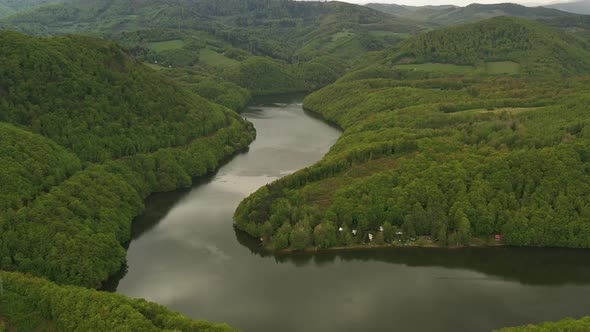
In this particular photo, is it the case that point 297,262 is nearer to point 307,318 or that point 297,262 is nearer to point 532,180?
point 307,318

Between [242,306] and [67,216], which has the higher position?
[67,216]

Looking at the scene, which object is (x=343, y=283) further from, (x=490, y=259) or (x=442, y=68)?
(x=442, y=68)

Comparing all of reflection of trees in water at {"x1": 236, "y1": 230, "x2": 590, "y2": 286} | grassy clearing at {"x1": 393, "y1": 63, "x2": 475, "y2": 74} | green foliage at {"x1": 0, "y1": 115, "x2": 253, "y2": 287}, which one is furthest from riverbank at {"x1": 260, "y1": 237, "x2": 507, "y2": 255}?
grassy clearing at {"x1": 393, "y1": 63, "x2": 475, "y2": 74}

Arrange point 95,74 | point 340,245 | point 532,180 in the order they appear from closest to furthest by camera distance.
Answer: point 340,245
point 532,180
point 95,74

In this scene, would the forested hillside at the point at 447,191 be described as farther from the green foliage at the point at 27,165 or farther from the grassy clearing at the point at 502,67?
the grassy clearing at the point at 502,67

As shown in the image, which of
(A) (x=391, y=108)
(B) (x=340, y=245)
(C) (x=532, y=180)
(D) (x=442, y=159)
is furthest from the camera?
(A) (x=391, y=108)

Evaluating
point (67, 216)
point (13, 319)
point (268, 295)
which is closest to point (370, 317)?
point (268, 295)
